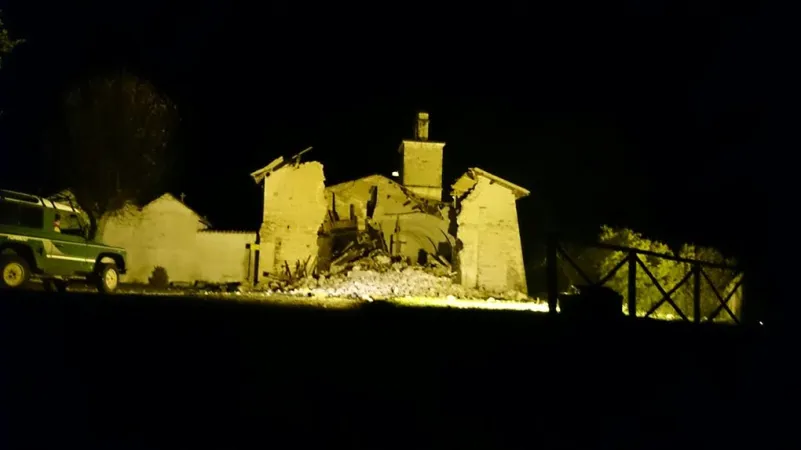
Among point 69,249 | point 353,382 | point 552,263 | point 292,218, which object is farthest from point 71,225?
point 353,382

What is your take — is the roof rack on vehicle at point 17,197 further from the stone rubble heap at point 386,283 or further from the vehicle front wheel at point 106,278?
the stone rubble heap at point 386,283

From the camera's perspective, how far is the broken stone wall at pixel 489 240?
24.8 metres

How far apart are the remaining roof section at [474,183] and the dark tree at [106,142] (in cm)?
1185

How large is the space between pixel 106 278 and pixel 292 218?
8.96m

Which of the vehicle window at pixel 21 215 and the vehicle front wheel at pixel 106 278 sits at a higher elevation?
the vehicle window at pixel 21 215

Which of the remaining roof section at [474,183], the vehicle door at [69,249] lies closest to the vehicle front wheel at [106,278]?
the vehicle door at [69,249]

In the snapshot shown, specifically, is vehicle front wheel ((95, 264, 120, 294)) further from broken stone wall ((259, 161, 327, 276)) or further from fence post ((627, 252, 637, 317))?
fence post ((627, 252, 637, 317))

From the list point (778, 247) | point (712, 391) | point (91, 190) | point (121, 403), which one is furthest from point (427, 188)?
point (121, 403)

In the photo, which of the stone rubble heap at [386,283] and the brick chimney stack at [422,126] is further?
the brick chimney stack at [422,126]

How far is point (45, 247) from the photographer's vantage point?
1448 centimetres

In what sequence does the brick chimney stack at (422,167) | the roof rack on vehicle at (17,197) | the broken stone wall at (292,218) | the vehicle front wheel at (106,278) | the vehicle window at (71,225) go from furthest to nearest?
the brick chimney stack at (422,167), the broken stone wall at (292,218), the vehicle front wheel at (106,278), the vehicle window at (71,225), the roof rack on vehicle at (17,197)

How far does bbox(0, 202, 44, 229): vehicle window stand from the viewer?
1391 cm

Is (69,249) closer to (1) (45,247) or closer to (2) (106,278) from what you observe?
(1) (45,247)

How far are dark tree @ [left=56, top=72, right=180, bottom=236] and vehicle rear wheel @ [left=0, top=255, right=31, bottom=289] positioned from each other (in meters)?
9.87
